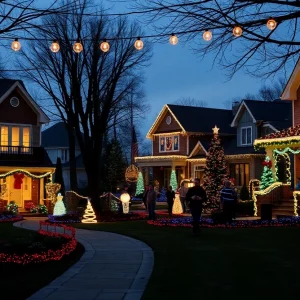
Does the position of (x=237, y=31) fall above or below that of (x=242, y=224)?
above

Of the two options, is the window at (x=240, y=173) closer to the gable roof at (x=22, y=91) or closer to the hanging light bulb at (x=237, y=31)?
the gable roof at (x=22, y=91)

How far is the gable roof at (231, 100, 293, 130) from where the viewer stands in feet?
155

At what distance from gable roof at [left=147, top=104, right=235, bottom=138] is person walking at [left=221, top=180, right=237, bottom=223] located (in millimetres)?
31656

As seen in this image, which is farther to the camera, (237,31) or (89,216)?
(89,216)

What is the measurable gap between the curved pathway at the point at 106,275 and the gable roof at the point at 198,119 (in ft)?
125

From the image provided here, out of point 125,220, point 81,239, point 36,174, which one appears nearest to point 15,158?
point 36,174

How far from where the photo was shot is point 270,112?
48.5 meters

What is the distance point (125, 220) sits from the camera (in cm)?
2839

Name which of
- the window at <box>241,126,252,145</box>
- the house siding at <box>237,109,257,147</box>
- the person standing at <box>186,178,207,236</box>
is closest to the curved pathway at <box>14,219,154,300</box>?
the person standing at <box>186,178,207,236</box>

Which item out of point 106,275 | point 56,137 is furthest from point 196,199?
point 56,137

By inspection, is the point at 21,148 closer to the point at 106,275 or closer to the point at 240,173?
the point at 240,173

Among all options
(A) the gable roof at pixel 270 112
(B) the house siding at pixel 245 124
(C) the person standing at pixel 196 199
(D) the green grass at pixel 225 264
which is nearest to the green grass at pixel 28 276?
(D) the green grass at pixel 225 264

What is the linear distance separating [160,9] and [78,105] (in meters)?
20.9

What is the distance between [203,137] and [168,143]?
347cm
